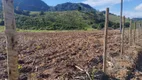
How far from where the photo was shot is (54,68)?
6.98 m

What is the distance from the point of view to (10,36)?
2920mm

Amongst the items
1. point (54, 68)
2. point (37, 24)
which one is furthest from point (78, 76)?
point (37, 24)

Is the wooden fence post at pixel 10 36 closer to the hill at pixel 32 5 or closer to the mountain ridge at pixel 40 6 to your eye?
the hill at pixel 32 5

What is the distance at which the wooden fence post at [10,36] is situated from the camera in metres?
2.88

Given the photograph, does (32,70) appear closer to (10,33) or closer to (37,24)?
(10,33)

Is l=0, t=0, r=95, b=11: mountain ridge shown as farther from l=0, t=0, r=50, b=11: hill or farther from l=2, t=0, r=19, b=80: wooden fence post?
l=2, t=0, r=19, b=80: wooden fence post

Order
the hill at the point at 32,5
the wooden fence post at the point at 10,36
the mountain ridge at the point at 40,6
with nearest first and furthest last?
the wooden fence post at the point at 10,36 → the hill at the point at 32,5 → the mountain ridge at the point at 40,6

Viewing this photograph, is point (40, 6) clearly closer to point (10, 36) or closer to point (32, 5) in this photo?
point (32, 5)

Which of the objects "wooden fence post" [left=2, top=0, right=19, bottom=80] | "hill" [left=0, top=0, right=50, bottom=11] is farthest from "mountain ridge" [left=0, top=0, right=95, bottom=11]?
"wooden fence post" [left=2, top=0, right=19, bottom=80]

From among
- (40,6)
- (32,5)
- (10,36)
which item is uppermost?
(32,5)

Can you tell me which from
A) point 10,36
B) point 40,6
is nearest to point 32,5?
point 40,6

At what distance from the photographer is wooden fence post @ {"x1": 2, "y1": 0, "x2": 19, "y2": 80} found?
113 inches

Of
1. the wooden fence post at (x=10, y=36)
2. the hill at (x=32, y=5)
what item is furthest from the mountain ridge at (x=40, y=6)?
the wooden fence post at (x=10, y=36)

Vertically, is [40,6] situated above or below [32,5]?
below
